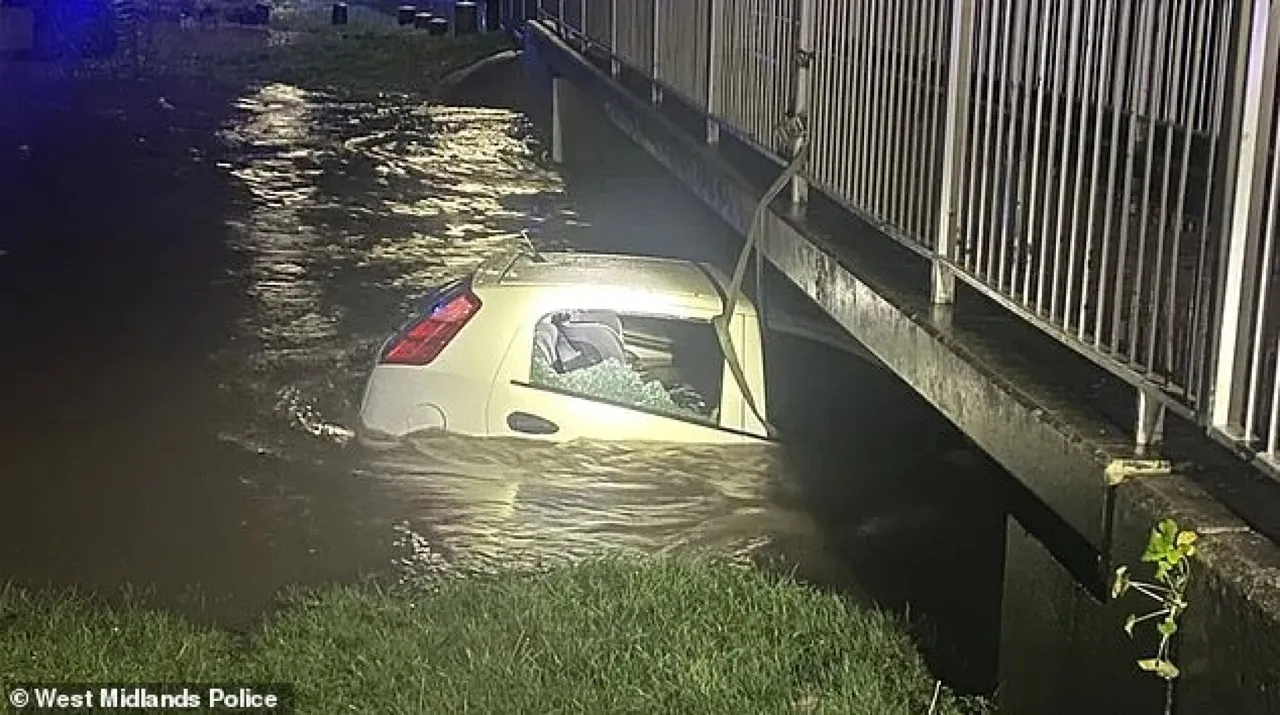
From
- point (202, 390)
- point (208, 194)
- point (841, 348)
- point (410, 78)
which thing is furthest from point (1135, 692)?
point (410, 78)

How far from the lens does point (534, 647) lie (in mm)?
6215

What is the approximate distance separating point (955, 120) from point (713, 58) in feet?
14.0

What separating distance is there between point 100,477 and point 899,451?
3.85 m

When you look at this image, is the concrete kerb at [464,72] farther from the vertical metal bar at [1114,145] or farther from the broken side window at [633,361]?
the vertical metal bar at [1114,145]

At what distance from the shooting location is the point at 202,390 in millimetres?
10602

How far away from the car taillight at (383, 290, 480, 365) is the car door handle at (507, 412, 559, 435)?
481mm

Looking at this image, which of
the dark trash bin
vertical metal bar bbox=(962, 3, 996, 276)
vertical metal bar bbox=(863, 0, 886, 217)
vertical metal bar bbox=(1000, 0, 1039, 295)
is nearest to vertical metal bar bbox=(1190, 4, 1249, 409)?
vertical metal bar bbox=(1000, 0, 1039, 295)

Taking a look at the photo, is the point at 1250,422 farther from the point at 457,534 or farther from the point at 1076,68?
the point at 457,534

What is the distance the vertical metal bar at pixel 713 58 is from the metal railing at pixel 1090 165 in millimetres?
1783

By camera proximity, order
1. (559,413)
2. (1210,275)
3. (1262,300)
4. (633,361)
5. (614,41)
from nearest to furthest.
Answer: (1262,300)
(1210,275)
(559,413)
(633,361)
(614,41)

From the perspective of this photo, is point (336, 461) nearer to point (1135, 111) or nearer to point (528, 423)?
point (528, 423)

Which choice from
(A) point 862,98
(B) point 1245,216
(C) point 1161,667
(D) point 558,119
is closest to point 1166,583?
(C) point 1161,667

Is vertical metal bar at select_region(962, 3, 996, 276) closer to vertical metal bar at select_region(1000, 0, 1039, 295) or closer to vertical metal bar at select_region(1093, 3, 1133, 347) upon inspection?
vertical metal bar at select_region(1000, 0, 1039, 295)

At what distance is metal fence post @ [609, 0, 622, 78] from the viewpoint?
1376 centimetres
